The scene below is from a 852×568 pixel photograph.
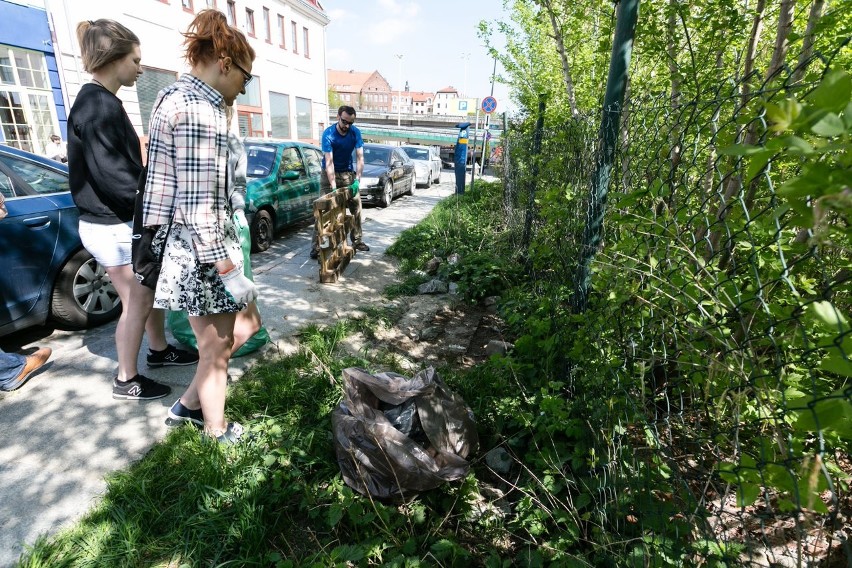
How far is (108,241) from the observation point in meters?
2.77

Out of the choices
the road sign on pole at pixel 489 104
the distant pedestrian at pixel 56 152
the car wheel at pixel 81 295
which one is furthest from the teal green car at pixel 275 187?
the road sign on pole at pixel 489 104

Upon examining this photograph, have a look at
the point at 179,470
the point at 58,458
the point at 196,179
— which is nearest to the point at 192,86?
the point at 196,179

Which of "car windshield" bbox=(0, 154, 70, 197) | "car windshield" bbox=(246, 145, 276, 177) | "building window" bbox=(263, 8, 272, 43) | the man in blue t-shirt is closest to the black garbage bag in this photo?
"car windshield" bbox=(0, 154, 70, 197)

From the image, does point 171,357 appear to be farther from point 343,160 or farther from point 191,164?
point 343,160

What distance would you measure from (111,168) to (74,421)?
1.52 metres

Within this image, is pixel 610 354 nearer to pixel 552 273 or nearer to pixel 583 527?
pixel 583 527

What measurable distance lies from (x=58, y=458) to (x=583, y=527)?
271cm

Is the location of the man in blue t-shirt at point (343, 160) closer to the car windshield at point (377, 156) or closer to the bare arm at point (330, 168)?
the bare arm at point (330, 168)

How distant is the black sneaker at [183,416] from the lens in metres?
2.67

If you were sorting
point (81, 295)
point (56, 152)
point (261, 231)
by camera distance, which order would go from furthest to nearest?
point (56, 152) → point (261, 231) → point (81, 295)

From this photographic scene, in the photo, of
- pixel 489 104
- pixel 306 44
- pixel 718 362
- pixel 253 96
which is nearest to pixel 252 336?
pixel 718 362

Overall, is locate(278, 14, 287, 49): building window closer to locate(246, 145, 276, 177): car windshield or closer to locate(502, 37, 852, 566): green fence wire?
locate(246, 145, 276, 177): car windshield

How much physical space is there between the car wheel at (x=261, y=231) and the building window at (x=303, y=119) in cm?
2391

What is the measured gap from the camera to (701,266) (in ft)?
4.90
